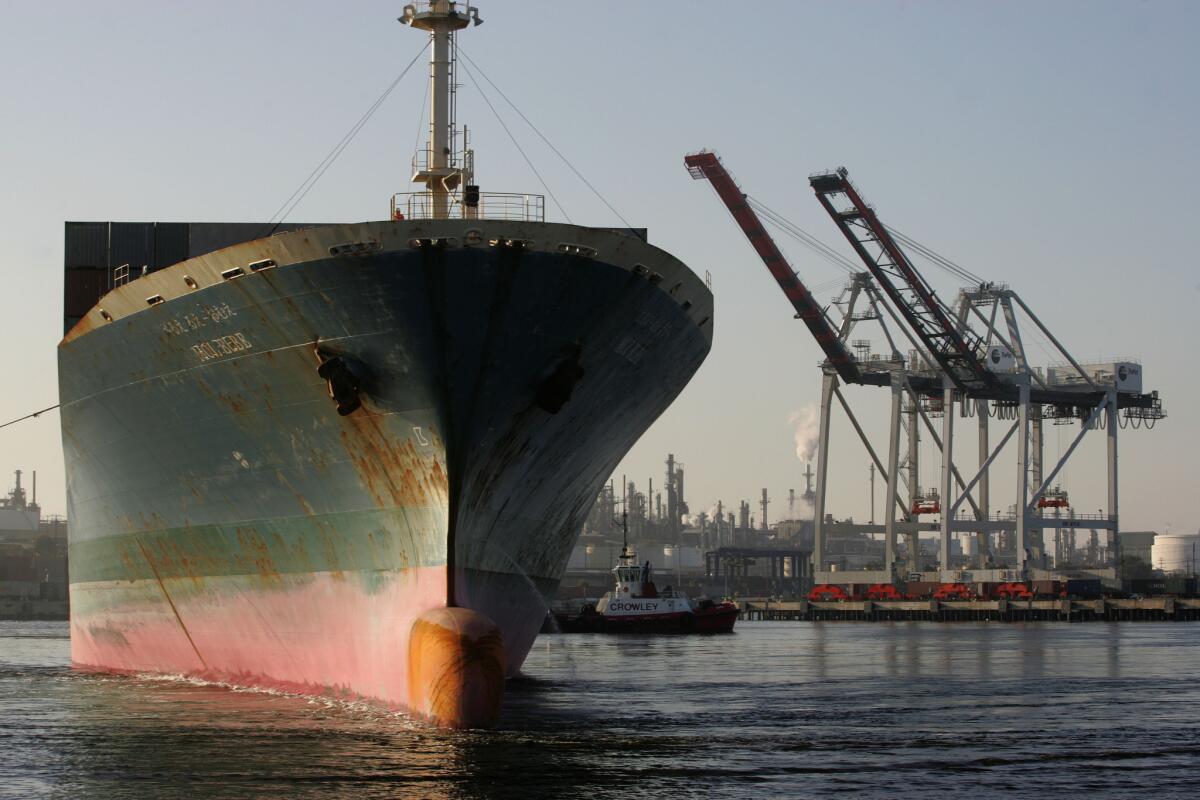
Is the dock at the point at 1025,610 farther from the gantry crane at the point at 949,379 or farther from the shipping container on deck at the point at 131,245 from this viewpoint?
the shipping container on deck at the point at 131,245

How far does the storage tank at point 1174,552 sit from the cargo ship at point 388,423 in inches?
7032

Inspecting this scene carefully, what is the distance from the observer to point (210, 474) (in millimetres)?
24266

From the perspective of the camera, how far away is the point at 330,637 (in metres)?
22.7

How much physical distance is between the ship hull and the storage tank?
17870 centimetres

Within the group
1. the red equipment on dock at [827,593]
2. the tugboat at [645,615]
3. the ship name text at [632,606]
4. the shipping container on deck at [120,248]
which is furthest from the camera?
the red equipment on dock at [827,593]

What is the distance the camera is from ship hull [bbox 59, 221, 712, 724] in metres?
20.8

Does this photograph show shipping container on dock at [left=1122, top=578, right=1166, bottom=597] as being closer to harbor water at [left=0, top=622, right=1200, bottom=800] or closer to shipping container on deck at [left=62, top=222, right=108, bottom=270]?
harbor water at [left=0, top=622, right=1200, bottom=800]

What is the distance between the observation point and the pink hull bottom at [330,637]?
19.6 metres

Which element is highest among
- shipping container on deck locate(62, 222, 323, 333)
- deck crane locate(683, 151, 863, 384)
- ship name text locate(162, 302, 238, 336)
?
deck crane locate(683, 151, 863, 384)

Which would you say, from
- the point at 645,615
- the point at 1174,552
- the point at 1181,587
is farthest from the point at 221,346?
the point at 1174,552

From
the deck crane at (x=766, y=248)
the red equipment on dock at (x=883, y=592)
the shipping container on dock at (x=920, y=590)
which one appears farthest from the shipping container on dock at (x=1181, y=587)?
the deck crane at (x=766, y=248)

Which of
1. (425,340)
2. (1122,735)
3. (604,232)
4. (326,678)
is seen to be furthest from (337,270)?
(1122,735)

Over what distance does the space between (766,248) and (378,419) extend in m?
61.3

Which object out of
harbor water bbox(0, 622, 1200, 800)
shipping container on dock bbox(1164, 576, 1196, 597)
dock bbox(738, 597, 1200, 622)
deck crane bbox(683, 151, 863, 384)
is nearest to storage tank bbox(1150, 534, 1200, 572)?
shipping container on dock bbox(1164, 576, 1196, 597)
